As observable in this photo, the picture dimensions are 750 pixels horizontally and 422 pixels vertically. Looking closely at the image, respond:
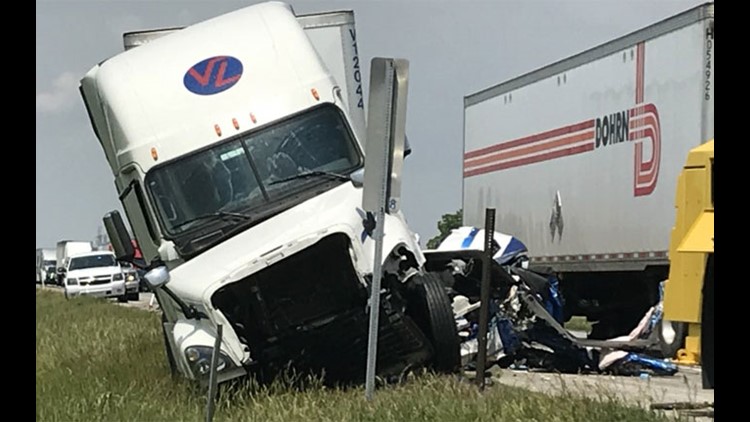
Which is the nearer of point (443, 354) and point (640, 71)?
point (443, 354)

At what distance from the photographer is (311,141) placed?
10.3 m

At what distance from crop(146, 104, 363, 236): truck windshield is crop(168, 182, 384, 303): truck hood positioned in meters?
0.35

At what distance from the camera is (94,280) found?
132 ft

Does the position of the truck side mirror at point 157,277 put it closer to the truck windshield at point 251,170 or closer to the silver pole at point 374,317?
the truck windshield at point 251,170

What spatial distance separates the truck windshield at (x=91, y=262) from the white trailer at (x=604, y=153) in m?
22.3

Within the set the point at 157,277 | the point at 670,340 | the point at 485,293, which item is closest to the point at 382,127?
the point at 485,293

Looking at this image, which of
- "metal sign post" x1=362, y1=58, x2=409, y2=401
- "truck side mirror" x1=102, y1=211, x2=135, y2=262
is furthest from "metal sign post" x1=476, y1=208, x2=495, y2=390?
"truck side mirror" x1=102, y1=211, x2=135, y2=262

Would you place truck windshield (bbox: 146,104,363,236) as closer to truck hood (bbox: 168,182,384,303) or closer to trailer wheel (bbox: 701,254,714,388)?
truck hood (bbox: 168,182,384,303)

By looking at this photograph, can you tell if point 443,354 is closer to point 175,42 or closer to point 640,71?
point 175,42

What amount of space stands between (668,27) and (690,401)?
8.43 meters

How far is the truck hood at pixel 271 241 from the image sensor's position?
8984 millimetres

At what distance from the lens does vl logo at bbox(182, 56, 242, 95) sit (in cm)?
1066

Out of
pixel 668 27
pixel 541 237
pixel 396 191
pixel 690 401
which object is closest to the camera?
pixel 690 401
